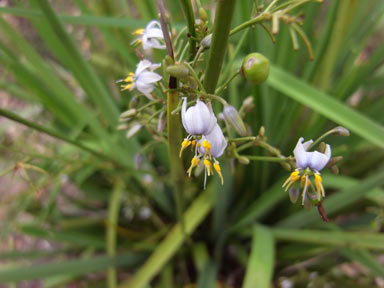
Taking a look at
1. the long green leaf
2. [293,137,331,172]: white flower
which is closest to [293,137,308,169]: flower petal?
[293,137,331,172]: white flower

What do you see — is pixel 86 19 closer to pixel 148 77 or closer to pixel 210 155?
pixel 148 77

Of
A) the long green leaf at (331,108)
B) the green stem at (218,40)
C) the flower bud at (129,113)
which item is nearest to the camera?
the green stem at (218,40)

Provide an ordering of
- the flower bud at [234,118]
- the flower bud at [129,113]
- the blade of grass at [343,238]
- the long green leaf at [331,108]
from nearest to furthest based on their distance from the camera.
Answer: the flower bud at [234,118]
the flower bud at [129,113]
the long green leaf at [331,108]
the blade of grass at [343,238]

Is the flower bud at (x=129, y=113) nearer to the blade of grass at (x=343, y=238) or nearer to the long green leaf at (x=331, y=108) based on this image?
the long green leaf at (x=331, y=108)

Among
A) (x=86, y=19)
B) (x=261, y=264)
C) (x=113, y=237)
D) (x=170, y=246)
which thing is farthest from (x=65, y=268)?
→ (x=86, y=19)

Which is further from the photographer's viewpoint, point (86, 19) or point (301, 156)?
point (86, 19)

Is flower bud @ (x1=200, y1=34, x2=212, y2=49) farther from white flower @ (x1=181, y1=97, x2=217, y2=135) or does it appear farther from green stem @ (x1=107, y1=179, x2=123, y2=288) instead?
green stem @ (x1=107, y1=179, x2=123, y2=288)

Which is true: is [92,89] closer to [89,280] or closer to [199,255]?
[199,255]

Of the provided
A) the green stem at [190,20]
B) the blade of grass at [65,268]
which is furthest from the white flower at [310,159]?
the blade of grass at [65,268]
